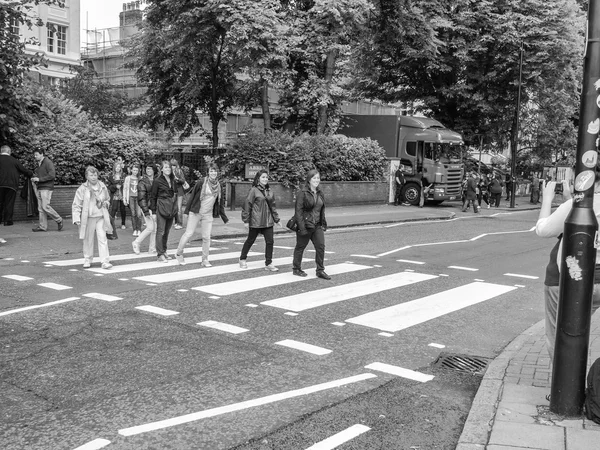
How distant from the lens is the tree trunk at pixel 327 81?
92.7 feet

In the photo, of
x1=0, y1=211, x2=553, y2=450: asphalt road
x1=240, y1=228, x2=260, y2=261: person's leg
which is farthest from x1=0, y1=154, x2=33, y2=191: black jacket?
x1=240, y1=228, x2=260, y2=261: person's leg

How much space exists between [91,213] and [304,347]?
5837 mm

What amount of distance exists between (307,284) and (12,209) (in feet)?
29.3

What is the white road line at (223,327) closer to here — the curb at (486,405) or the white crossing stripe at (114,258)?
the curb at (486,405)

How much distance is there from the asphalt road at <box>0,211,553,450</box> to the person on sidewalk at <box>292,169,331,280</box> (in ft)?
1.20

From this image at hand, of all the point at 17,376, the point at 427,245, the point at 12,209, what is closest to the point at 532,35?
the point at 427,245

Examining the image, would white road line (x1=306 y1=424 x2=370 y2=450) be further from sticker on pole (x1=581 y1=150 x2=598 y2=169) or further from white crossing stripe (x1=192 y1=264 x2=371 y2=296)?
white crossing stripe (x1=192 y1=264 x2=371 y2=296)

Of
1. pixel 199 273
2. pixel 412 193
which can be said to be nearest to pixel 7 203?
pixel 199 273

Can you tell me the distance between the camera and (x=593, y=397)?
451 cm

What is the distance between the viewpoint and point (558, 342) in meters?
4.57

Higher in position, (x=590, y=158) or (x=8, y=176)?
(x=590, y=158)

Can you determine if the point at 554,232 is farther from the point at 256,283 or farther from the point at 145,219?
the point at 145,219

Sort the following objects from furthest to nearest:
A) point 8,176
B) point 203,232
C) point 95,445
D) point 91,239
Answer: point 8,176, point 203,232, point 91,239, point 95,445

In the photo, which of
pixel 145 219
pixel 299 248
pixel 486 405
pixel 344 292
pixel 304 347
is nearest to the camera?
pixel 486 405
